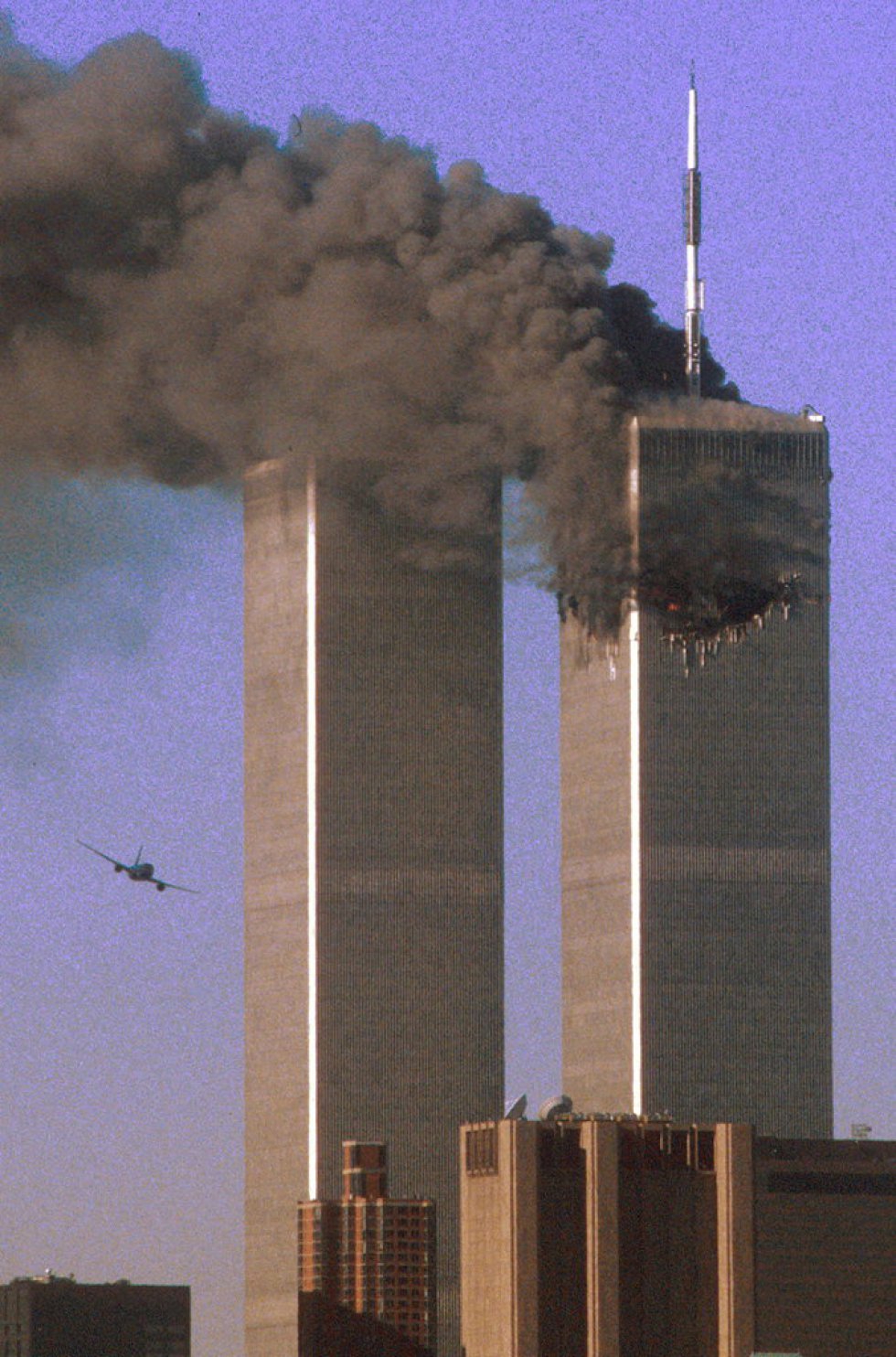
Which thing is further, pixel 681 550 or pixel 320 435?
pixel 320 435

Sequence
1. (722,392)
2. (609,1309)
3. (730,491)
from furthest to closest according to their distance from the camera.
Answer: (609,1309) → (722,392) → (730,491)

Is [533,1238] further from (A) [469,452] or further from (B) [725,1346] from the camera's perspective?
(A) [469,452]

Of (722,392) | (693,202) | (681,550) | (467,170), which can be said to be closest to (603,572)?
(681,550)

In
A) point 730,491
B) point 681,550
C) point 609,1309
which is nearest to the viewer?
point 681,550

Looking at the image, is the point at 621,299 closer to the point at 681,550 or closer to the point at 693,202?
the point at 681,550

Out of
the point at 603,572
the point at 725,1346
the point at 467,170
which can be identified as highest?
the point at 467,170

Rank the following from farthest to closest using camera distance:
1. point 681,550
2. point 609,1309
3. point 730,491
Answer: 1. point 609,1309
2. point 730,491
3. point 681,550

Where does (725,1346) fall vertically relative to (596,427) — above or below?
below

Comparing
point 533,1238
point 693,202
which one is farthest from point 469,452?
point 533,1238

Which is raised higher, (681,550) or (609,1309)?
(681,550)
